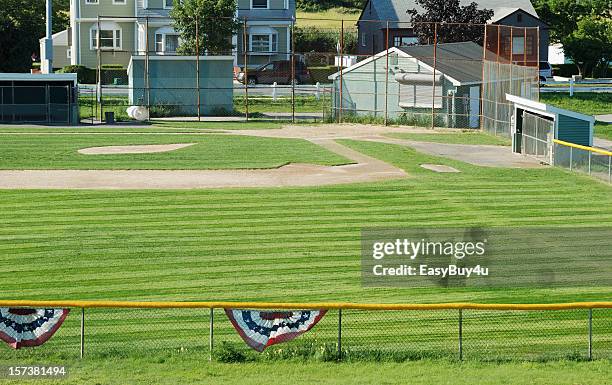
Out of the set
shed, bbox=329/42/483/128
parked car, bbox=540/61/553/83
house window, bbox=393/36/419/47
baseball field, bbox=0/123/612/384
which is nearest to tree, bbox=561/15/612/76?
parked car, bbox=540/61/553/83

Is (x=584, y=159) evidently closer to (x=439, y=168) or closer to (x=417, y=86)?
(x=439, y=168)

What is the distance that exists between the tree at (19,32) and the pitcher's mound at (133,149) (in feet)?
113

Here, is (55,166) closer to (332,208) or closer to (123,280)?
(332,208)

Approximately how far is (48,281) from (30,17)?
6716 cm

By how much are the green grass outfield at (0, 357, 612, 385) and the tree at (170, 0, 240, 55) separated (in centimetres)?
5455

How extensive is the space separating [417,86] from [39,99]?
1831cm

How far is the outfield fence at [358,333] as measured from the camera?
2012 centimetres

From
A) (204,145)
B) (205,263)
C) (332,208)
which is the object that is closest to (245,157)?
(204,145)

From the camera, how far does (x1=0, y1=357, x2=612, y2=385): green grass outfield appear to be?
1905 cm

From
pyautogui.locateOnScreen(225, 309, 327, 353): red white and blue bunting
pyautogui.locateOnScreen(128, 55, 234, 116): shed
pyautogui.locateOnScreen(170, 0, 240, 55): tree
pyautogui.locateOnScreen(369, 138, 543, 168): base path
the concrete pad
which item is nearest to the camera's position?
pyautogui.locateOnScreen(225, 309, 327, 353): red white and blue bunting

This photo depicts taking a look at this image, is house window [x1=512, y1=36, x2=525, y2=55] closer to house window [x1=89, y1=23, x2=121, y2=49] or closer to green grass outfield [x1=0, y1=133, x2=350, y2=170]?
green grass outfield [x1=0, y1=133, x2=350, y2=170]

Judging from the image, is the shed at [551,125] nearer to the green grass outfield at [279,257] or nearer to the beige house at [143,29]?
the green grass outfield at [279,257]

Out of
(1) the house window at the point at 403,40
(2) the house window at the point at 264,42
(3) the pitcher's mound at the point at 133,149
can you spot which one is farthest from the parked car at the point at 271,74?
(3) the pitcher's mound at the point at 133,149

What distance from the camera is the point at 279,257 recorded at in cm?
2848
